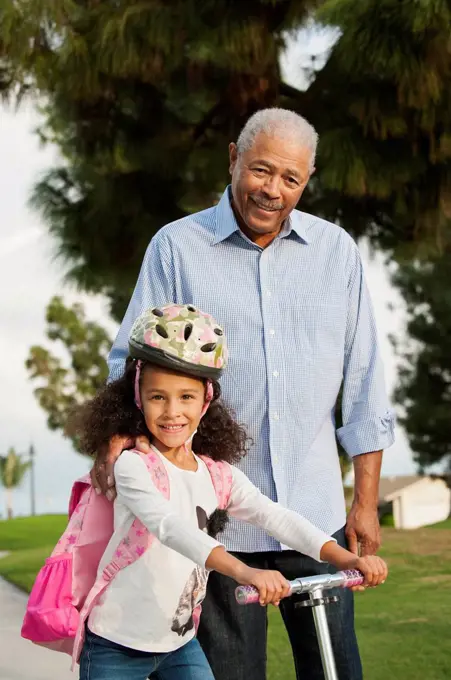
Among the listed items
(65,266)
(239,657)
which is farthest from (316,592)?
(65,266)

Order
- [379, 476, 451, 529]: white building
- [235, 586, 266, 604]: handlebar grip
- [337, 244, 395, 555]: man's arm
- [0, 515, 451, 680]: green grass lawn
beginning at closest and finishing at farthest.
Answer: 1. [235, 586, 266, 604]: handlebar grip
2. [337, 244, 395, 555]: man's arm
3. [0, 515, 451, 680]: green grass lawn
4. [379, 476, 451, 529]: white building

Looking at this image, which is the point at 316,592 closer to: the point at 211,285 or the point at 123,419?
the point at 123,419

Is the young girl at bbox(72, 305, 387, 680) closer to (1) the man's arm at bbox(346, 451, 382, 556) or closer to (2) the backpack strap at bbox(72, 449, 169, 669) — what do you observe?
(2) the backpack strap at bbox(72, 449, 169, 669)

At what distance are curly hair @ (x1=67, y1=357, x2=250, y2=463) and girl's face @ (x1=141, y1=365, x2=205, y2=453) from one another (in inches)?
2.9

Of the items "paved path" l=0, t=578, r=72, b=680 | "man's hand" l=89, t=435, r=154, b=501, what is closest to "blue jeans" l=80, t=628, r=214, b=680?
"man's hand" l=89, t=435, r=154, b=501

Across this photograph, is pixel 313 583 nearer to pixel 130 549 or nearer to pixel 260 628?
pixel 130 549

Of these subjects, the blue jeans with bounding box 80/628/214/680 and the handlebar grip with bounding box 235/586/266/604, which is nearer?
the handlebar grip with bounding box 235/586/266/604

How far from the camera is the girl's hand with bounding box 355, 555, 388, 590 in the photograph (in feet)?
8.34

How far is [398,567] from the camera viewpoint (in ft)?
33.8

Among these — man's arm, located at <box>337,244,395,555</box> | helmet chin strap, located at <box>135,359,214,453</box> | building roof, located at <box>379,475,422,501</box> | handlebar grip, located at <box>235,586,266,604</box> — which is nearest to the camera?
handlebar grip, located at <box>235,586,266,604</box>

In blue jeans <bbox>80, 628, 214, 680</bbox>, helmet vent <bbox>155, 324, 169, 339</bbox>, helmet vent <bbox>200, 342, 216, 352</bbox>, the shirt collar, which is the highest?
the shirt collar

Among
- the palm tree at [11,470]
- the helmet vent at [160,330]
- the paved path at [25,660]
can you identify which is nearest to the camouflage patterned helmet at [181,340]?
the helmet vent at [160,330]

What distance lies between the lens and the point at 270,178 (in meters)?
3.03

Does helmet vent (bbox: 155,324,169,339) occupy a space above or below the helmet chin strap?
above
